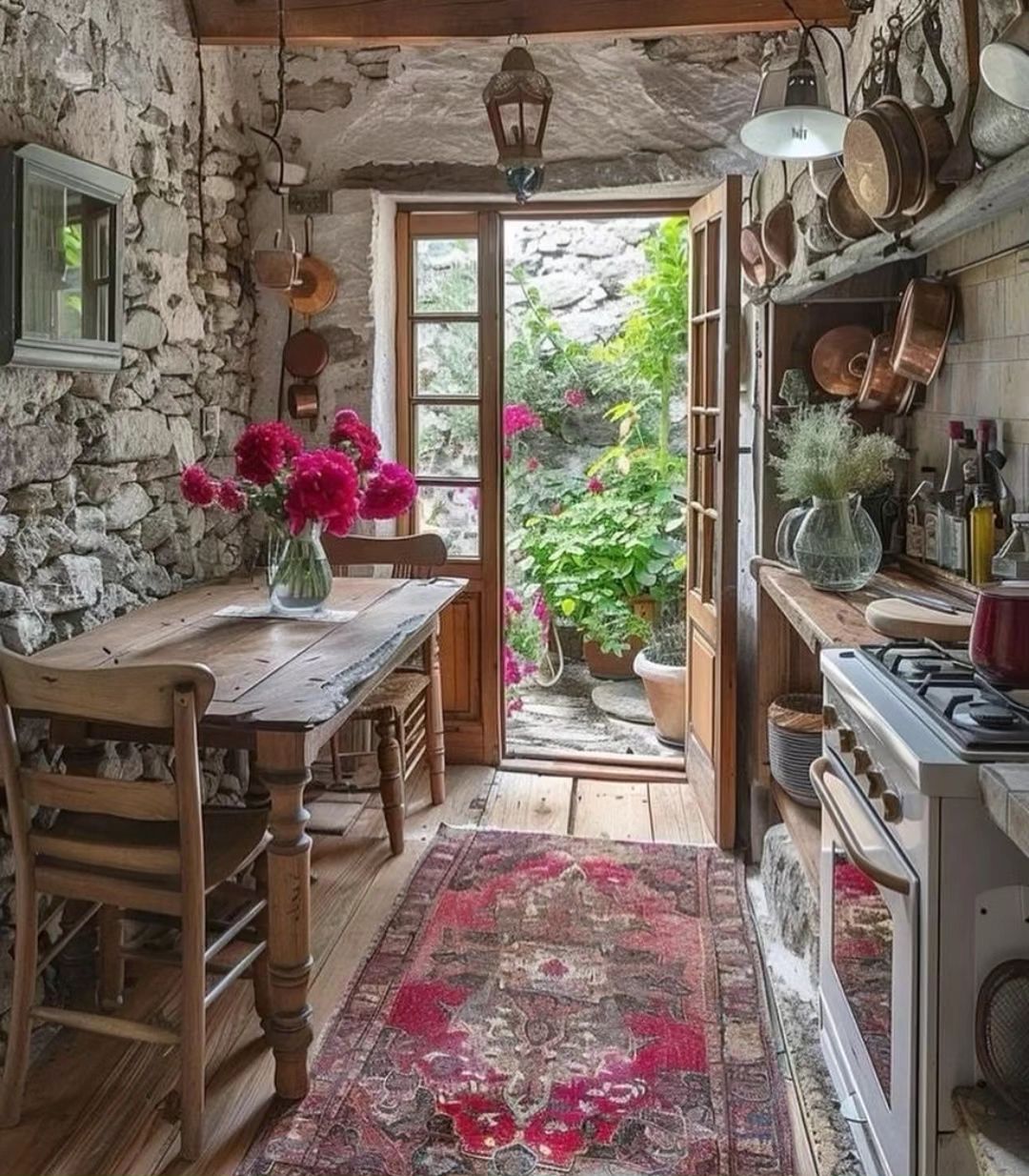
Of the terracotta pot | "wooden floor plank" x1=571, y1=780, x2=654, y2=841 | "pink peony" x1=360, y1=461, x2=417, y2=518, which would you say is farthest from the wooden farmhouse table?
the terracotta pot

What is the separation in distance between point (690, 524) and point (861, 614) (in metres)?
1.52

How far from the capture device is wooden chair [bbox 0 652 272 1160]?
177cm

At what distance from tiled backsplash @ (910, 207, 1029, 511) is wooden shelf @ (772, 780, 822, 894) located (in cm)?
90

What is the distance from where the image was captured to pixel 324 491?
8.17 feet

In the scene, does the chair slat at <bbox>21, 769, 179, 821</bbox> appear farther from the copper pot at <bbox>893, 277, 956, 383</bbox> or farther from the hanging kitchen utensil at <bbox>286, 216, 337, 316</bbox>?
the hanging kitchen utensil at <bbox>286, 216, 337, 316</bbox>

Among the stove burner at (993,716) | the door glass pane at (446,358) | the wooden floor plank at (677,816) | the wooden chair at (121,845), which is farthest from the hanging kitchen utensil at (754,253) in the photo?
the wooden chair at (121,845)

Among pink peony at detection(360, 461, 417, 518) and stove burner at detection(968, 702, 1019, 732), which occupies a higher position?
pink peony at detection(360, 461, 417, 518)

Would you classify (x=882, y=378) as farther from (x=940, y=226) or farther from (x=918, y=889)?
(x=918, y=889)

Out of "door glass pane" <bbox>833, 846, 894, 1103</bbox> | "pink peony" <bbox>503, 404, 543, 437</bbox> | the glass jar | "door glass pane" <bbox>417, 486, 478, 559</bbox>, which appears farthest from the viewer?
"pink peony" <bbox>503, 404, 543, 437</bbox>

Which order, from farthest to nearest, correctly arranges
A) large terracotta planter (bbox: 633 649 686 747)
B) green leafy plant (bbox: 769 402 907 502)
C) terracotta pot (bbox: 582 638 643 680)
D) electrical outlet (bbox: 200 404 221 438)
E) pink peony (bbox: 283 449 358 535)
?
terracotta pot (bbox: 582 638 643 680) → large terracotta planter (bbox: 633 649 686 747) → electrical outlet (bbox: 200 404 221 438) → green leafy plant (bbox: 769 402 907 502) → pink peony (bbox: 283 449 358 535)

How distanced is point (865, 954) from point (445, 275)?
2.88 metres

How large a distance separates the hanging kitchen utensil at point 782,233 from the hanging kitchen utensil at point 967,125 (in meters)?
1.05

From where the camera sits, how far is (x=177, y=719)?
5.77ft

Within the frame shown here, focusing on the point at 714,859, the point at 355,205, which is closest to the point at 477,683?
the point at 714,859
